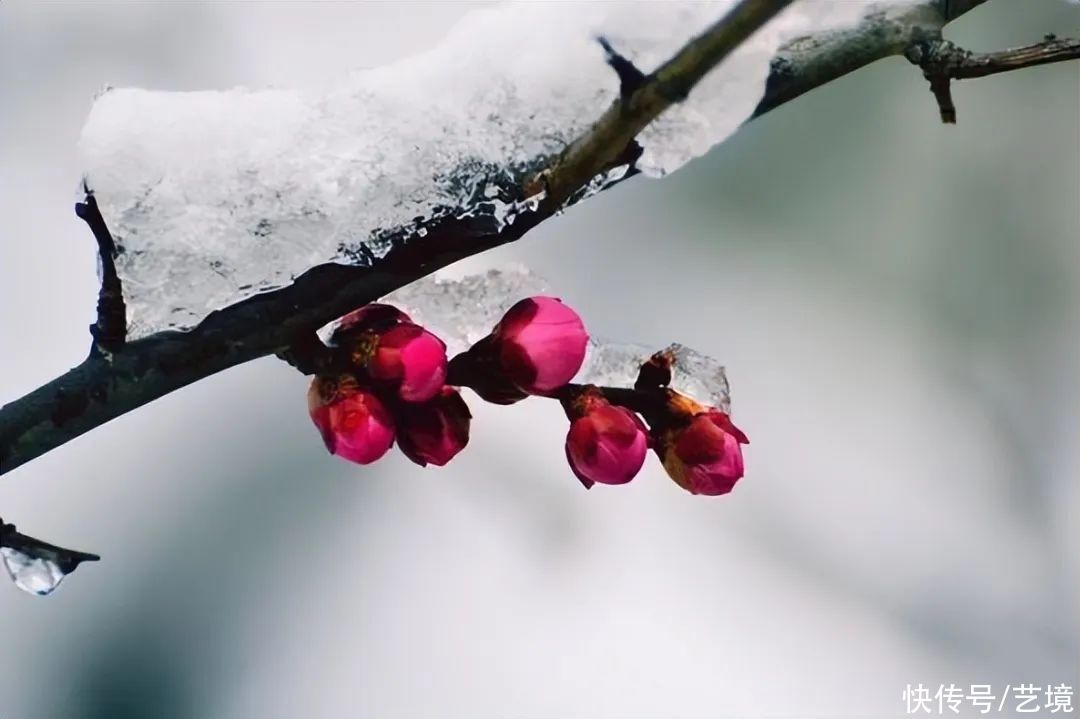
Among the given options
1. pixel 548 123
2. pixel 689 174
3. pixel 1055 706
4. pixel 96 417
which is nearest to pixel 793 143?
pixel 689 174

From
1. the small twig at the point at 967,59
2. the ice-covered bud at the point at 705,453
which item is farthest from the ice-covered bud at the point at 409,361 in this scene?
the small twig at the point at 967,59

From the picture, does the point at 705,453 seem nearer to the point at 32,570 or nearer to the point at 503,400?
the point at 503,400

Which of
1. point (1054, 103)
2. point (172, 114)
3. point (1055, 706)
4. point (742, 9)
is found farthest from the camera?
point (1054, 103)

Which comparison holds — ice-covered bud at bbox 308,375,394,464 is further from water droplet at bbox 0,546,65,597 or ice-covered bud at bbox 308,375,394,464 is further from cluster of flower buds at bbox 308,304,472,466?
water droplet at bbox 0,546,65,597

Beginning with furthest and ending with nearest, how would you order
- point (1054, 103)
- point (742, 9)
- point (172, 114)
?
1. point (1054, 103)
2. point (172, 114)
3. point (742, 9)

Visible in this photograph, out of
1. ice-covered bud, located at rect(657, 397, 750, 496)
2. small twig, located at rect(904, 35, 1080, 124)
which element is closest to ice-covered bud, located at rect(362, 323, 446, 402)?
ice-covered bud, located at rect(657, 397, 750, 496)

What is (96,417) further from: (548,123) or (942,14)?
(942,14)

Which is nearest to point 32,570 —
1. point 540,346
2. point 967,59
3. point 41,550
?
point 41,550
